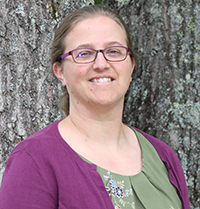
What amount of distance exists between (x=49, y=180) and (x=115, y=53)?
702 mm

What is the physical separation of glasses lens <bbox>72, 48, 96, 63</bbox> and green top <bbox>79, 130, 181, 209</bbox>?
1.74 feet

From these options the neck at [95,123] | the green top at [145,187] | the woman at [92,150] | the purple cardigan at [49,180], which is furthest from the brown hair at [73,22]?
the green top at [145,187]

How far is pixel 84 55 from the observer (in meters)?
1.44

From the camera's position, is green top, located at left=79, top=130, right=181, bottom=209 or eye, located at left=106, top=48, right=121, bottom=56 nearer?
green top, located at left=79, top=130, right=181, bottom=209

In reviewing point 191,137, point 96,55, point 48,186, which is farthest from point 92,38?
point 191,137

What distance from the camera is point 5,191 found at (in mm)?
1196

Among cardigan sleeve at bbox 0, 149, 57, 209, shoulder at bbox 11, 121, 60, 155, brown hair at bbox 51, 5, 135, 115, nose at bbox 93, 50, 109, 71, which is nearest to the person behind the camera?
cardigan sleeve at bbox 0, 149, 57, 209

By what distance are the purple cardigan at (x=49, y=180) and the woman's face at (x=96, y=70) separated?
0.29 m

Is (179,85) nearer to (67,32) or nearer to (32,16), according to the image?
(67,32)

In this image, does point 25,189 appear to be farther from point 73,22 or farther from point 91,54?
point 73,22

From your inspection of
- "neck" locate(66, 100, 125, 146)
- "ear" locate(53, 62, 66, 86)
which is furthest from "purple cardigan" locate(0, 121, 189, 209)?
"ear" locate(53, 62, 66, 86)

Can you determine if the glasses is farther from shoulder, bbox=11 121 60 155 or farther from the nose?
shoulder, bbox=11 121 60 155

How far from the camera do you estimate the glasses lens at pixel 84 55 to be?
1.43 m

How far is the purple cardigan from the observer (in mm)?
1181
